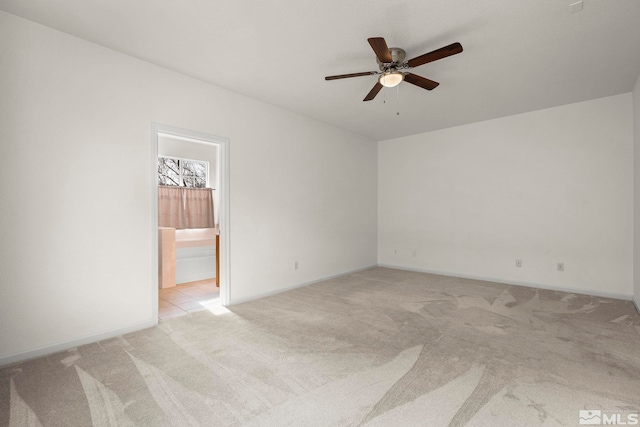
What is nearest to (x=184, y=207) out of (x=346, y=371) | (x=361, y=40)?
(x=361, y=40)

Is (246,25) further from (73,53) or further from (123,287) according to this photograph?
(123,287)

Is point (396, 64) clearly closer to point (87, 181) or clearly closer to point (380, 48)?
point (380, 48)

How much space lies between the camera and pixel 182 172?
7000 mm

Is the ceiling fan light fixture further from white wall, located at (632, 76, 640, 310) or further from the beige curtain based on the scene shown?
the beige curtain

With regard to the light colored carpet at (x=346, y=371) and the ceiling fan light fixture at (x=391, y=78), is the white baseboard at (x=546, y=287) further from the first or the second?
the ceiling fan light fixture at (x=391, y=78)

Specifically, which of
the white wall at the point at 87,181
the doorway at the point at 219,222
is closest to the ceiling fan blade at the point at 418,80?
the white wall at the point at 87,181

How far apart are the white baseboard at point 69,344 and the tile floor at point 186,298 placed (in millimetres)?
353

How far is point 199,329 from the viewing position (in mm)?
3078

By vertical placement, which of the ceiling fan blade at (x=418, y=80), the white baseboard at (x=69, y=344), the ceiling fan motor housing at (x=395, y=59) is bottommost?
the white baseboard at (x=69, y=344)

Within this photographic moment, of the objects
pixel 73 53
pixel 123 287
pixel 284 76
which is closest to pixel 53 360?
pixel 123 287

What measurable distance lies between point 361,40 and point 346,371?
2.76 m

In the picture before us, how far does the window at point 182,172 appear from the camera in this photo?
675 cm

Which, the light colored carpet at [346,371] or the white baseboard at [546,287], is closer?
the light colored carpet at [346,371]

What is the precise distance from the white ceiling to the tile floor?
2.74 meters
